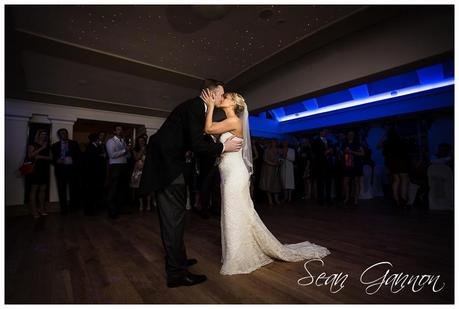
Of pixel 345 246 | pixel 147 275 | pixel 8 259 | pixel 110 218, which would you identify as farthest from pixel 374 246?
pixel 110 218

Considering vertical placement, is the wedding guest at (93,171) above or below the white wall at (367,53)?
below

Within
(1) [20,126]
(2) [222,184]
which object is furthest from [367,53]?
(1) [20,126]

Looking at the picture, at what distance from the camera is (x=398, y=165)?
4574mm

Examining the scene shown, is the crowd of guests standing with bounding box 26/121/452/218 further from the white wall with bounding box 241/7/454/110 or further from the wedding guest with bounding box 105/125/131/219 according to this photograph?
the white wall with bounding box 241/7/454/110

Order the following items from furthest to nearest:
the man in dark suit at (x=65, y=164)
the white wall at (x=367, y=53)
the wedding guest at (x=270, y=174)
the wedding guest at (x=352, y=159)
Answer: the wedding guest at (x=270, y=174)
the wedding guest at (x=352, y=159)
the man in dark suit at (x=65, y=164)
the white wall at (x=367, y=53)

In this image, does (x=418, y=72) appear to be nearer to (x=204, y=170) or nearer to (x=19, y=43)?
(x=204, y=170)

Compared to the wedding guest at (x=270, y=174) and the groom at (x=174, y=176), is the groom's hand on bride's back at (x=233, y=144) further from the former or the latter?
the wedding guest at (x=270, y=174)

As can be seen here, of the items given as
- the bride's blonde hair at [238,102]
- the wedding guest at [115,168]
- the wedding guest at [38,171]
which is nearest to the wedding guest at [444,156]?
the bride's blonde hair at [238,102]

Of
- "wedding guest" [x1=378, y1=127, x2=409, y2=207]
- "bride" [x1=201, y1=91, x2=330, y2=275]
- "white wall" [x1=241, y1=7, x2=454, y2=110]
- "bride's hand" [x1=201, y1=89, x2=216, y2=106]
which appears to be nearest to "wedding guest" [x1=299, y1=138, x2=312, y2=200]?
"wedding guest" [x1=378, y1=127, x2=409, y2=207]

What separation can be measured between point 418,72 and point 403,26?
414 centimetres

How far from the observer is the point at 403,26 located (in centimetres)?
295

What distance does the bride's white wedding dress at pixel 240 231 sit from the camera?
1.86 m

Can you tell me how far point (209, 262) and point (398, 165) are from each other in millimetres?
4375
